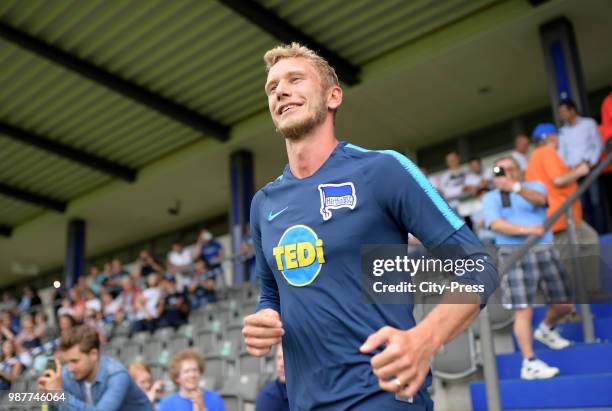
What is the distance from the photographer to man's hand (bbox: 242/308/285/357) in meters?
1.35

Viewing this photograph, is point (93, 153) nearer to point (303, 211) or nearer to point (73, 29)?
point (73, 29)

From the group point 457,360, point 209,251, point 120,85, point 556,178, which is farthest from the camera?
point 209,251

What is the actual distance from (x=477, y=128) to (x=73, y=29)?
757cm

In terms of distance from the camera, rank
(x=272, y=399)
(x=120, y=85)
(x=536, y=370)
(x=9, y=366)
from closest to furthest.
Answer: (x=272, y=399) → (x=536, y=370) → (x=9, y=366) → (x=120, y=85)

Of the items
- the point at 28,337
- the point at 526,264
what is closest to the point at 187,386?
the point at 526,264

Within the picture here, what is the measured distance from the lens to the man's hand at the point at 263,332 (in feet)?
4.42

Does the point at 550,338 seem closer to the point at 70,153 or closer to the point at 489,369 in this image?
the point at 489,369

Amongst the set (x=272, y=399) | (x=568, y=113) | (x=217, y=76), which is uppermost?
(x=217, y=76)

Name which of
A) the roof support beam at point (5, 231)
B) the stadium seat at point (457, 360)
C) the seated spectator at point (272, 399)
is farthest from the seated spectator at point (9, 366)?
the roof support beam at point (5, 231)

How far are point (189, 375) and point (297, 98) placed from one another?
344cm

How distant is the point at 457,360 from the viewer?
15.5ft

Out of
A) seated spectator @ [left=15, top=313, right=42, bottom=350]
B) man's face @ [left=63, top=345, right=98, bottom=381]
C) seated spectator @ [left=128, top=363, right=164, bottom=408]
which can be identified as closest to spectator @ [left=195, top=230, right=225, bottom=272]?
seated spectator @ [left=15, top=313, right=42, bottom=350]

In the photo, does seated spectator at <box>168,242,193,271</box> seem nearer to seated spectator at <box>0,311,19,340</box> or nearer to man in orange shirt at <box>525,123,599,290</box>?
seated spectator at <box>0,311,19,340</box>

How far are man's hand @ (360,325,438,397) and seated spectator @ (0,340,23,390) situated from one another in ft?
27.3
